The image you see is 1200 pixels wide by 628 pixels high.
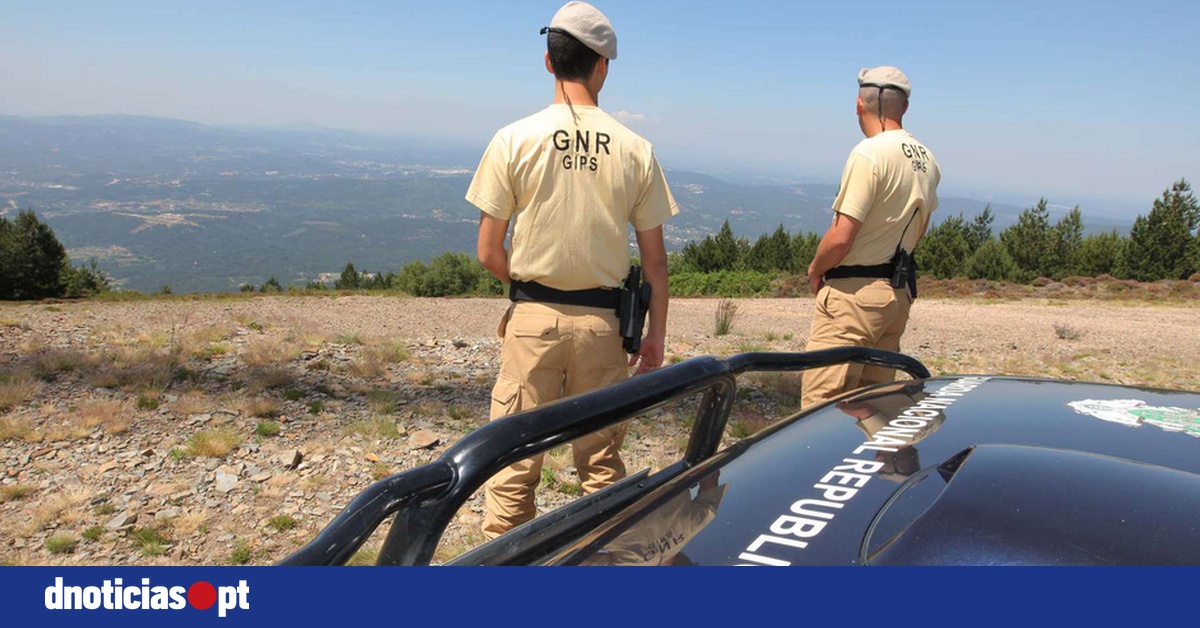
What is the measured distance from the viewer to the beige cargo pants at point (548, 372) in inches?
99.5

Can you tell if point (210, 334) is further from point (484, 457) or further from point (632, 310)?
point (484, 457)

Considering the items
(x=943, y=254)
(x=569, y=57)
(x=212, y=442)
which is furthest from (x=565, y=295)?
(x=943, y=254)

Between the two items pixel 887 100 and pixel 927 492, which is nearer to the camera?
pixel 927 492

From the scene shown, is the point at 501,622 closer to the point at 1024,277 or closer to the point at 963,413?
the point at 963,413

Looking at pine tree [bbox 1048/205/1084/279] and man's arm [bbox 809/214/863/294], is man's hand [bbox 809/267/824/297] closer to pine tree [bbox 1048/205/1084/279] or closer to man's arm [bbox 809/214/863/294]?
man's arm [bbox 809/214/863/294]

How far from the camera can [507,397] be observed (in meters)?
2.60

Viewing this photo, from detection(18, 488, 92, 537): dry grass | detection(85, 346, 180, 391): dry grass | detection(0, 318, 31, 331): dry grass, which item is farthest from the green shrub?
detection(18, 488, 92, 537): dry grass

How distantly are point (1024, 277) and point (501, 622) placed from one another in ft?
112

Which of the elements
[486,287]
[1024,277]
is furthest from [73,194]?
[1024,277]

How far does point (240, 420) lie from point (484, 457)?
4.31 m

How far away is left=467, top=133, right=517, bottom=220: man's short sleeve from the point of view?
96.6 inches

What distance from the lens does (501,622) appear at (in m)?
0.89

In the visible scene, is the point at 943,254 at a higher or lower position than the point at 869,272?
higher

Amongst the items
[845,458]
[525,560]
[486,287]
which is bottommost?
[486,287]
